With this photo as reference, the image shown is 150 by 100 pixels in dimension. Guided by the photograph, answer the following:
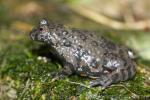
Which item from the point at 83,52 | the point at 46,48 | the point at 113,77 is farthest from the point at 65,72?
the point at 46,48

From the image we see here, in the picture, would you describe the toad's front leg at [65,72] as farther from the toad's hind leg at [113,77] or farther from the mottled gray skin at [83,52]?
the toad's hind leg at [113,77]

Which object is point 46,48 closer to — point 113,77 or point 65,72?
point 65,72

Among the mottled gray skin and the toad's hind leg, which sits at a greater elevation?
the mottled gray skin

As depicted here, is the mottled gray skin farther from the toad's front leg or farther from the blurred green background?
the blurred green background

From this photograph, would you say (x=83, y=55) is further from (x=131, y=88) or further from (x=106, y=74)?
(x=131, y=88)

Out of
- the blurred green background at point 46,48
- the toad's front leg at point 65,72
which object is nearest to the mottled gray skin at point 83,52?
the toad's front leg at point 65,72

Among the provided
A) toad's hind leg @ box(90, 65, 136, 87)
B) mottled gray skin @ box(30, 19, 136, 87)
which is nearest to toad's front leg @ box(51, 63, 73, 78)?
mottled gray skin @ box(30, 19, 136, 87)

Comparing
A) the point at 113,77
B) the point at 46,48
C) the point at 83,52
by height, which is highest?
the point at 46,48
